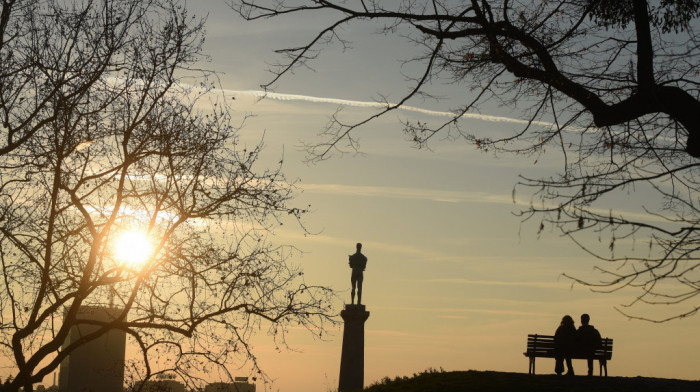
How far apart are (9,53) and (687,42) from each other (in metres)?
10.4

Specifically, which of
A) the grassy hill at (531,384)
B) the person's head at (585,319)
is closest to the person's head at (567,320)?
the person's head at (585,319)

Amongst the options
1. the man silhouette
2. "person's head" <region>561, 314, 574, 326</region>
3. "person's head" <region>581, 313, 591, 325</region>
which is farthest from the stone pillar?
the man silhouette

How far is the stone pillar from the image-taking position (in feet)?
80.3

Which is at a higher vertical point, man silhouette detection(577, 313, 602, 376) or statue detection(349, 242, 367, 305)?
statue detection(349, 242, 367, 305)

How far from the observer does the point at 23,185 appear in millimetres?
13156

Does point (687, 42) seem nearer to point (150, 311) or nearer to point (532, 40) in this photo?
point (532, 40)

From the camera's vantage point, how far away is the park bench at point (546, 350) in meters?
17.7

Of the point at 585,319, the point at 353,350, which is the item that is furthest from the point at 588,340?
the point at 353,350

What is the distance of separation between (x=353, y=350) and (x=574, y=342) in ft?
29.0

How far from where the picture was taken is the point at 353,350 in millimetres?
24609

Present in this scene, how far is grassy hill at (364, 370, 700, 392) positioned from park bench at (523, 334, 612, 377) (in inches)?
56.5

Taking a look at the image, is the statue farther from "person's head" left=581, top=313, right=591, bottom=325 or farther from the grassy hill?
"person's head" left=581, top=313, right=591, bottom=325

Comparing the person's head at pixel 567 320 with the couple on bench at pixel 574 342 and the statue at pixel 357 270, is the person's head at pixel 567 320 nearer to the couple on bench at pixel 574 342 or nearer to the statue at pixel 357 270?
the couple on bench at pixel 574 342

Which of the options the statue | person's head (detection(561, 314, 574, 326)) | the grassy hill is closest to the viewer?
the grassy hill
